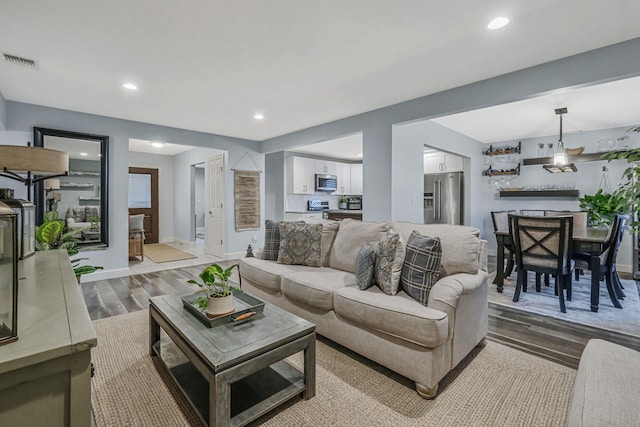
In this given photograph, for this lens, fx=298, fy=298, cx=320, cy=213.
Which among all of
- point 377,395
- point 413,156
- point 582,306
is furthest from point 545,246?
point 377,395

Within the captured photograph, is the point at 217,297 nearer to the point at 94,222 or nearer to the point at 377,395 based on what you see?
the point at 377,395

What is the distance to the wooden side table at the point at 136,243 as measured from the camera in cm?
569

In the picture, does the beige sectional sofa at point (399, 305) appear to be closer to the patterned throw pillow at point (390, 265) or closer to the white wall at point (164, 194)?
the patterned throw pillow at point (390, 265)

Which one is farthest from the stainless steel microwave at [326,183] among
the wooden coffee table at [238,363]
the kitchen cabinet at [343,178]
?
the wooden coffee table at [238,363]

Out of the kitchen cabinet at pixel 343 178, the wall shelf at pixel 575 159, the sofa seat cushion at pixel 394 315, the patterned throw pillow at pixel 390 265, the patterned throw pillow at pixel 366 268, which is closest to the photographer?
the sofa seat cushion at pixel 394 315

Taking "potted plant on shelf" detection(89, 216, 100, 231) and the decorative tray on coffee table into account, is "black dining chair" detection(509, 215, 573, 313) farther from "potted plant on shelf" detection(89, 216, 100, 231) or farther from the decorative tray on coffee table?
"potted plant on shelf" detection(89, 216, 100, 231)

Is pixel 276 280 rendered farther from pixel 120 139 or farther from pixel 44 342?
pixel 120 139

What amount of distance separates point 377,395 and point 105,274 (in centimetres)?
443

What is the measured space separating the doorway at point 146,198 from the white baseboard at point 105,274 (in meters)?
3.76

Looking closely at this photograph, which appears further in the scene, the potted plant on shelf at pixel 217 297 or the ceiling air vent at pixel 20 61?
the ceiling air vent at pixel 20 61

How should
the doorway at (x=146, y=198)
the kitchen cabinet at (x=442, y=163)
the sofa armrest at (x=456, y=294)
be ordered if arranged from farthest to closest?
→ 1. the doorway at (x=146, y=198)
2. the kitchen cabinet at (x=442, y=163)
3. the sofa armrest at (x=456, y=294)

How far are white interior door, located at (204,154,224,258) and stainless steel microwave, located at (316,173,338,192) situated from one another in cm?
247

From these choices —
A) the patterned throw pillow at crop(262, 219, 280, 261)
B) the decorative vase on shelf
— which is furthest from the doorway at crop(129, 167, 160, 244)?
the decorative vase on shelf

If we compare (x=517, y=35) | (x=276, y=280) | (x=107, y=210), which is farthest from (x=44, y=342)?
(x=107, y=210)
